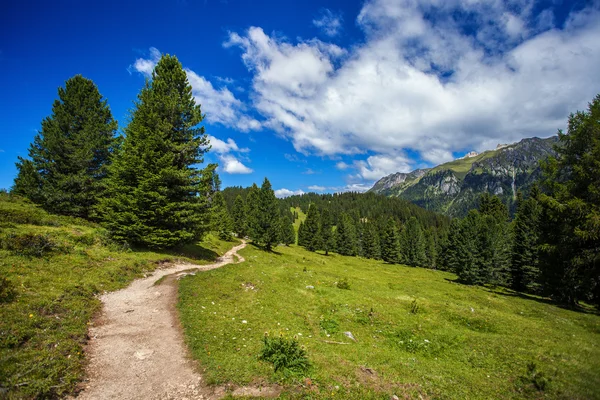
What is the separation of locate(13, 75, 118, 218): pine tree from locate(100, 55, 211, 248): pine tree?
6846 millimetres

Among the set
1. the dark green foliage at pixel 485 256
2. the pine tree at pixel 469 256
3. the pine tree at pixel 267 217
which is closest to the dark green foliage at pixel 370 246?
the pine tree at pixel 469 256

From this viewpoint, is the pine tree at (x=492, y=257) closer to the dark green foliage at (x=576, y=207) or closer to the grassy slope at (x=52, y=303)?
the dark green foliage at (x=576, y=207)

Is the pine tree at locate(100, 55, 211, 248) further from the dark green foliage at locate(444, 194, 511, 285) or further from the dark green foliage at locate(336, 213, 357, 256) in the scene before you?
the dark green foliage at locate(336, 213, 357, 256)

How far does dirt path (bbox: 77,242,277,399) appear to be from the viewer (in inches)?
300

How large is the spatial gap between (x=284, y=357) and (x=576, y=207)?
27.6m

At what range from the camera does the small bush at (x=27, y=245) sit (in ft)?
51.3

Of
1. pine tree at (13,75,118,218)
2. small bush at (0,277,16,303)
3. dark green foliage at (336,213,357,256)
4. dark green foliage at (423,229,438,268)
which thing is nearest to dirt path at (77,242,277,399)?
small bush at (0,277,16,303)

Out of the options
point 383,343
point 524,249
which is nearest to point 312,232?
point 524,249

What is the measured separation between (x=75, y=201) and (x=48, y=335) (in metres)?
31.2

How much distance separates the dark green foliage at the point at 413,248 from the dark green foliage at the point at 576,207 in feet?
225

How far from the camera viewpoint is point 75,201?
32.5 m

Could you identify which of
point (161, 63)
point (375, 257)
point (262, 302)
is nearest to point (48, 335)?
point (262, 302)

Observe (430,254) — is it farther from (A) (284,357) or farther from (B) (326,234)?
(A) (284,357)

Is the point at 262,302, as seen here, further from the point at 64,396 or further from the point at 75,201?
the point at 75,201
